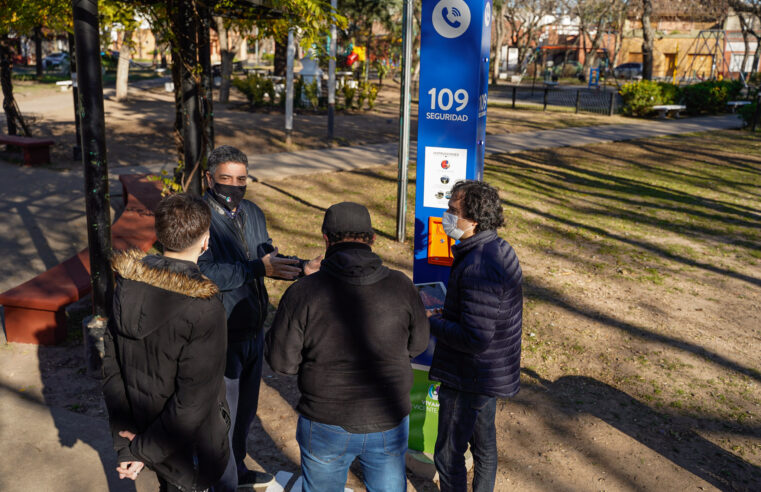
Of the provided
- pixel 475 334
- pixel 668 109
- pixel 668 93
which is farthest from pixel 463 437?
pixel 668 93

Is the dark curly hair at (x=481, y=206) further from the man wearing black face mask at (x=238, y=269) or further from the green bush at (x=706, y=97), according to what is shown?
the green bush at (x=706, y=97)

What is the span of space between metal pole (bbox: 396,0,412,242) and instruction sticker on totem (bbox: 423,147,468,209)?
3.19m

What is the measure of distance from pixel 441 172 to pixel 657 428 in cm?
227

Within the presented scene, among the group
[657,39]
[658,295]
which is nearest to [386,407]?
[658,295]

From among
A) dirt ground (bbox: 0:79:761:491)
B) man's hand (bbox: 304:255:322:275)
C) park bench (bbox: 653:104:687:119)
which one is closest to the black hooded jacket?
man's hand (bbox: 304:255:322:275)

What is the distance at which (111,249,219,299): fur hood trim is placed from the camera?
2.21m

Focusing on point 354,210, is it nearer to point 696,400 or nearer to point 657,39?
point 696,400

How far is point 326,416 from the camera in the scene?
238 cm

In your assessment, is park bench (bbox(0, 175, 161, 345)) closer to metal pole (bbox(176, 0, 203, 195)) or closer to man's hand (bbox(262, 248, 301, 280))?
metal pole (bbox(176, 0, 203, 195))

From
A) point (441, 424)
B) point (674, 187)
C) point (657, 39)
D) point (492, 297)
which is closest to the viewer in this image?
point (492, 297)

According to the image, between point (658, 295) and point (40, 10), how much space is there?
757 centimetres

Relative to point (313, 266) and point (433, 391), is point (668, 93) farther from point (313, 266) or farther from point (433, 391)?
point (313, 266)

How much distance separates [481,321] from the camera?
274 centimetres

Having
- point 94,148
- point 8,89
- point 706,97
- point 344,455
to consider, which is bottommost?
point 344,455
